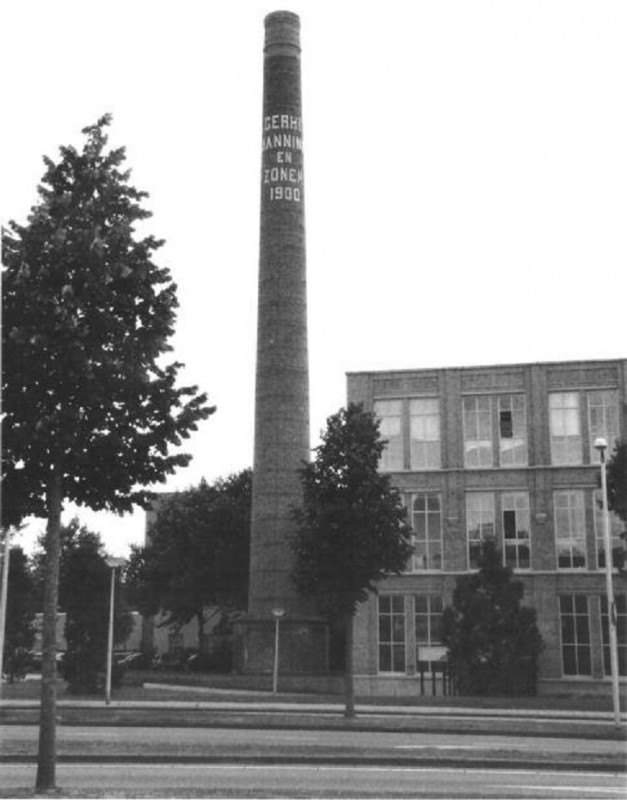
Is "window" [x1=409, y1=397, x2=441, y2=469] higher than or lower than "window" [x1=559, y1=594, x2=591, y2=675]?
higher

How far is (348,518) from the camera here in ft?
89.0

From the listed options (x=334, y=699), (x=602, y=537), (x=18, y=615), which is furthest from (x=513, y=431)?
(x=18, y=615)

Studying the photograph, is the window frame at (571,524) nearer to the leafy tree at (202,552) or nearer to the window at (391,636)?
the window at (391,636)

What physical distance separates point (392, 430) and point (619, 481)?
1718 centimetres

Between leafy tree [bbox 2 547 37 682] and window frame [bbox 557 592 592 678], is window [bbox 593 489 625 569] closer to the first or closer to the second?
window frame [bbox 557 592 592 678]

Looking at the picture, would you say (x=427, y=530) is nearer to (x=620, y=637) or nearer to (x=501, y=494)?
(x=501, y=494)

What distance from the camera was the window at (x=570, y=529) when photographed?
4531cm

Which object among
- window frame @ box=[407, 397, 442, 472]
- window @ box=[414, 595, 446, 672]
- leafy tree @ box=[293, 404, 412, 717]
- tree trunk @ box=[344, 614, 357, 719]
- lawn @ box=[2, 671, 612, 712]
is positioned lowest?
lawn @ box=[2, 671, 612, 712]

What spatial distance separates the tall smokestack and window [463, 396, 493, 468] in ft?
26.1

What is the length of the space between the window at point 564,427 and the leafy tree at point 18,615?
2193 centimetres

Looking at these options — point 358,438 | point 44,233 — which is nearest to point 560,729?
point 358,438

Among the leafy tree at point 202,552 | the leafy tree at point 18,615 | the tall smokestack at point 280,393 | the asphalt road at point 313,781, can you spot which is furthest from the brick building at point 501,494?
the asphalt road at point 313,781

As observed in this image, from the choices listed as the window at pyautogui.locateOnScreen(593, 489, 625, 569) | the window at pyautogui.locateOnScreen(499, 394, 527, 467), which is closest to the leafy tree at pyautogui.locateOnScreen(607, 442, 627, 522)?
the window at pyautogui.locateOnScreen(593, 489, 625, 569)

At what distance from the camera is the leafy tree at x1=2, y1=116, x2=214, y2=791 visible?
44.0ft
